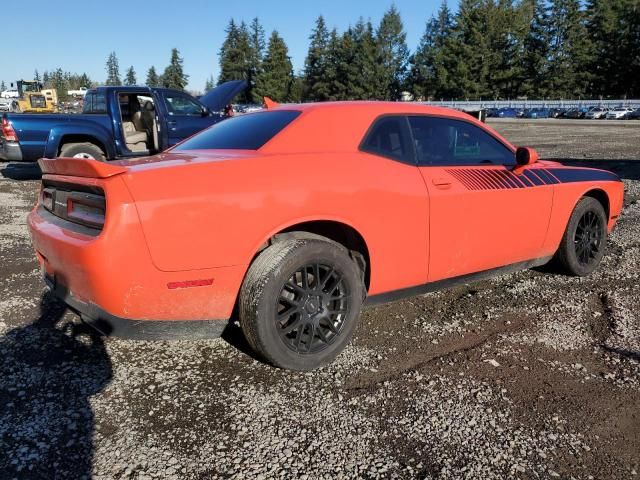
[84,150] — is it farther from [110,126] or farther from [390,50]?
[390,50]

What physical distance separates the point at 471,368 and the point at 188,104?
349 inches

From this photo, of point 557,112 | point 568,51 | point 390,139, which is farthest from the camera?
point 568,51

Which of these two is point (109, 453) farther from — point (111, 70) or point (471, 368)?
point (111, 70)

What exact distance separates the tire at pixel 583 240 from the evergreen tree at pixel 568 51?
281ft

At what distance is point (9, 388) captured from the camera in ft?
9.06

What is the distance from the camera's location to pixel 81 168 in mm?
2697

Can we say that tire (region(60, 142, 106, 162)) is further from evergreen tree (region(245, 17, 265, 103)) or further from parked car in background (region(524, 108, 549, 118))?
evergreen tree (region(245, 17, 265, 103))

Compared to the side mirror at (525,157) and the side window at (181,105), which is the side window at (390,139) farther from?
the side window at (181,105)

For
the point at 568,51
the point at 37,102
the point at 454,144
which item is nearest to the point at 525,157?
the point at 454,144

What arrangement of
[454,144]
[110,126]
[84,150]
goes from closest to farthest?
[454,144] < [84,150] < [110,126]

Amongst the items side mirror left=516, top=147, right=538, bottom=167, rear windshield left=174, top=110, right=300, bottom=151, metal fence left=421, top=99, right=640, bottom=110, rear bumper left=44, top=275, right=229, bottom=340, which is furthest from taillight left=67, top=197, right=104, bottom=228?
metal fence left=421, top=99, right=640, bottom=110

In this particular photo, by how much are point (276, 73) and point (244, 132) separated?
96984 millimetres

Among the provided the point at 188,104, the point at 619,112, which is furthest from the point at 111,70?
the point at 188,104

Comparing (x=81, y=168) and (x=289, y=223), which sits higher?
(x=81, y=168)
